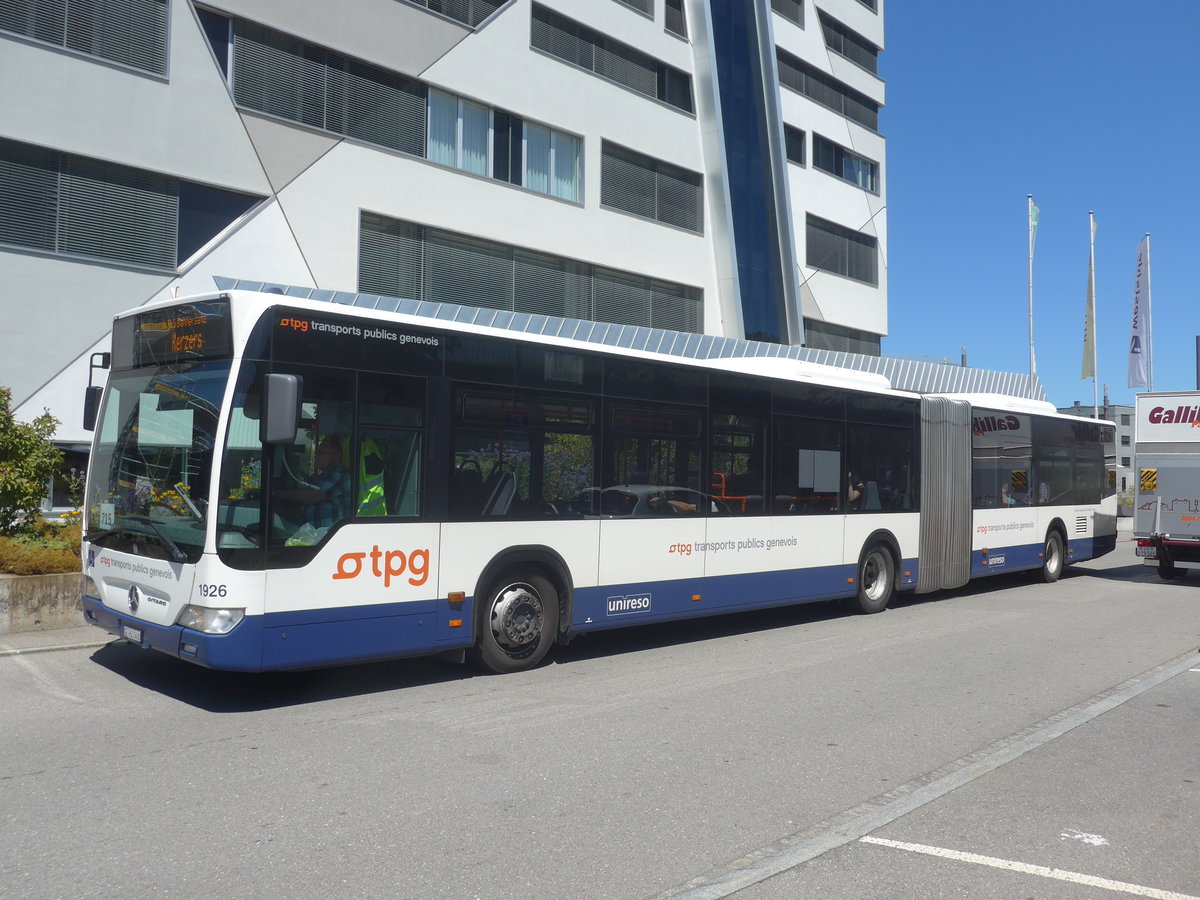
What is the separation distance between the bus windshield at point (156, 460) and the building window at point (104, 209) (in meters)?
8.70

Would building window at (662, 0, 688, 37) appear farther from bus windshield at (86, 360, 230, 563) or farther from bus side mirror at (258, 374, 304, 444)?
bus side mirror at (258, 374, 304, 444)

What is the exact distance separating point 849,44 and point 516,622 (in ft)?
109

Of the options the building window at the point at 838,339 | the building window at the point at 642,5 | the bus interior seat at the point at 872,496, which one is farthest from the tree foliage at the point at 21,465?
the building window at the point at 838,339

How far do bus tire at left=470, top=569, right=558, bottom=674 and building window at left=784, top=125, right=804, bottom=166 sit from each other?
86.3 ft

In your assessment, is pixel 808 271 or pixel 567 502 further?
pixel 808 271

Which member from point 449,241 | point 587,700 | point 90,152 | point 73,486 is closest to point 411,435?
point 587,700

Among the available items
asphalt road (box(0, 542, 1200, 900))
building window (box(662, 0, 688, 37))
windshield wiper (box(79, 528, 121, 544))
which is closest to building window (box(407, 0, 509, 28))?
building window (box(662, 0, 688, 37))

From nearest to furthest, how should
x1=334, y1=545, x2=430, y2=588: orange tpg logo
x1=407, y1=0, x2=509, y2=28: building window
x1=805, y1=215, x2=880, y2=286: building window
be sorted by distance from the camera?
x1=334, y1=545, x2=430, y2=588: orange tpg logo, x1=407, y1=0, x2=509, y2=28: building window, x1=805, y1=215, x2=880, y2=286: building window

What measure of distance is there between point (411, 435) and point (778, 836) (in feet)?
14.4

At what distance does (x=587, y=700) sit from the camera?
26.0ft

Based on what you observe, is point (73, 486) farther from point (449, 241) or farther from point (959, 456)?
point (959, 456)

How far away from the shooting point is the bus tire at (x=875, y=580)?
13195 mm

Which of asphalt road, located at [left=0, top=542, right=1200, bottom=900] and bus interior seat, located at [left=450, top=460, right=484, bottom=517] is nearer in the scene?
asphalt road, located at [left=0, top=542, right=1200, bottom=900]

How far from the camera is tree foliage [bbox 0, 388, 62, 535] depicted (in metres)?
11.3
